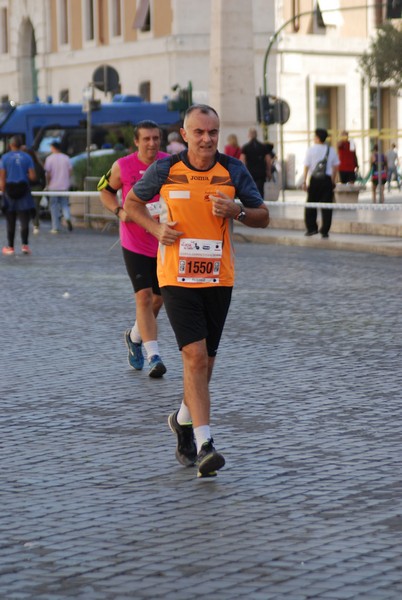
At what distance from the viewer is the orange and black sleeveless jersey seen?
22.8 feet

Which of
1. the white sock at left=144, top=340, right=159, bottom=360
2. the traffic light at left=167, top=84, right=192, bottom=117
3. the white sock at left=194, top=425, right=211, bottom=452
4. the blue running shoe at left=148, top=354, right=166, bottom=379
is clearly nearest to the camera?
the white sock at left=194, top=425, right=211, bottom=452

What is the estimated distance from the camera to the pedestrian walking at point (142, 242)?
998 centimetres

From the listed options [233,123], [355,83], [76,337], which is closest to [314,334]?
[76,337]

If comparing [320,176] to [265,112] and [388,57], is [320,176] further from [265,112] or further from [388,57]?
[388,57]

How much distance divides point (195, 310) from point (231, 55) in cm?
2741

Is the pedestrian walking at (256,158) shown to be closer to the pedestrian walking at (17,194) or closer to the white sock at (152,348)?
the pedestrian walking at (17,194)

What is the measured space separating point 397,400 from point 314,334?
129 inches

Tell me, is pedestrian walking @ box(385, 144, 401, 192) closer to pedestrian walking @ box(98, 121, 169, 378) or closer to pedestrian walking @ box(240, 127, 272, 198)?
pedestrian walking @ box(240, 127, 272, 198)

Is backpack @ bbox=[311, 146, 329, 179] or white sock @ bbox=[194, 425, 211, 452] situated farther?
backpack @ bbox=[311, 146, 329, 179]

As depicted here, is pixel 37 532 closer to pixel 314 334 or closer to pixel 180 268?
pixel 180 268

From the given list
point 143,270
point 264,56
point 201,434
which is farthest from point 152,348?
point 264,56

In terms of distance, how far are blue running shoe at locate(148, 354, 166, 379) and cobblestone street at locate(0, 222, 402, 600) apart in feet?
0.22

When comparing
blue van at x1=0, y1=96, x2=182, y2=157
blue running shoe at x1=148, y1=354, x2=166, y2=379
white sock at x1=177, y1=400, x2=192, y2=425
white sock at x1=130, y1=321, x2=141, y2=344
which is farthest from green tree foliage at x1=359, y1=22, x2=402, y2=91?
white sock at x1=177, y1=400, x2=192, y2=425

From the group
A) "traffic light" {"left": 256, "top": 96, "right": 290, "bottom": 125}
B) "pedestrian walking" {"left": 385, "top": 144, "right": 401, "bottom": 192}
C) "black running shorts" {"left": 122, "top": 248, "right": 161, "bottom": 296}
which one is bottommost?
"pedestrian walking" {"left": 385, "top": 144, "right": 401, "bottom": 192}
